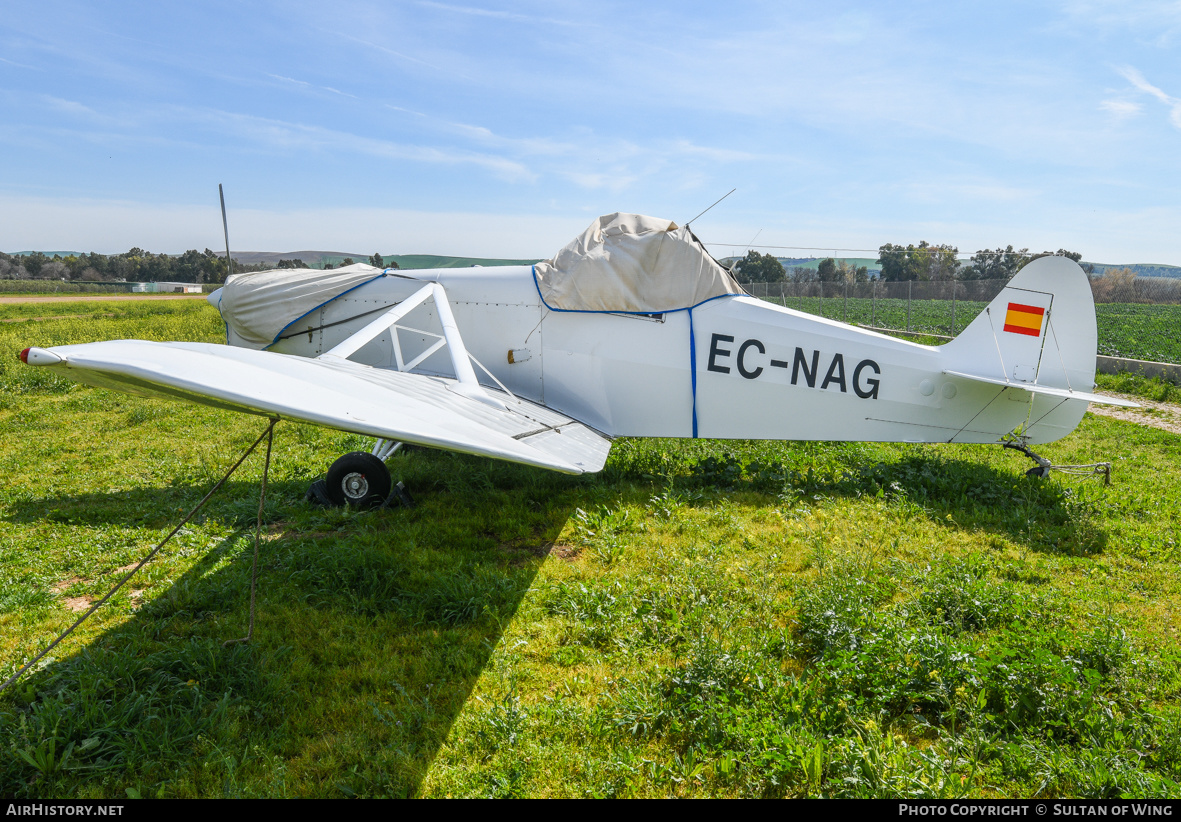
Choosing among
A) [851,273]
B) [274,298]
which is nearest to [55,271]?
[851,273]

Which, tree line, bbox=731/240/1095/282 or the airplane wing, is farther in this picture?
tree line, bbox=731/240/1095/282

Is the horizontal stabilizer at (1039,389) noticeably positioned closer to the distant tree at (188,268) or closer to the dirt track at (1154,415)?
the dirt track at (1154,415)

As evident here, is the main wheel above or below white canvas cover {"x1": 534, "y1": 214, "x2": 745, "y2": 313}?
below

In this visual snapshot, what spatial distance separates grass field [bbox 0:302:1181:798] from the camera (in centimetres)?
256

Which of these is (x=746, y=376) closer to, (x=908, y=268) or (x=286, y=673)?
(x=286, y=673)

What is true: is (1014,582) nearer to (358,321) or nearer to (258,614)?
(258,614)

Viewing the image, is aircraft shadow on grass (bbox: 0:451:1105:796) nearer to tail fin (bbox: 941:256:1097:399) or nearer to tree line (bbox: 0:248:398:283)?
tail fin (bbox: 941:256:1097:399)

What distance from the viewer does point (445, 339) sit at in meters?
5.59

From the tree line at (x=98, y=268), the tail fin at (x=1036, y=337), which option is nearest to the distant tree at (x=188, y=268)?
the tree line at (x=98, y=268)

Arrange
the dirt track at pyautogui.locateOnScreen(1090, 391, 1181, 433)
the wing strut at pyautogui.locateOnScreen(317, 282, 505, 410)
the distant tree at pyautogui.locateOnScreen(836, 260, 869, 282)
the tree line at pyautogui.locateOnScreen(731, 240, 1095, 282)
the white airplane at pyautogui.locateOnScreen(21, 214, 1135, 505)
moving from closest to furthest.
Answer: the wing strut at pyautogui.locateOnScreen(317, 282, 505, 410) < the white airplane at pyautogui.locateOnScreen(21, 214, 1135, 505) < the dirt track at pyautogui.locateOnScreen(1090, 391, 1181, 433) < the tree line at pyautogui.locateOnScreen(731, 240, 1095, 282) < the distant tree at pyautogui.locateOnScreen(836, 260, 869, 282)

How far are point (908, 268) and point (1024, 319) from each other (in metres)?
34.9

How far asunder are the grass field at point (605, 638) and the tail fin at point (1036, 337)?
1.08 metres

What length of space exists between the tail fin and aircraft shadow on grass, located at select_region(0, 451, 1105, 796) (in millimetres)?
1082

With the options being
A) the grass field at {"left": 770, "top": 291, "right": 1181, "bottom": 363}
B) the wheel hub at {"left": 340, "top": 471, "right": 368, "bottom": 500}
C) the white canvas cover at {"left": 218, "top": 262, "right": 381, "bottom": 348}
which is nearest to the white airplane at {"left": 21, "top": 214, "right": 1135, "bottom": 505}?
Result: the wheel hub at {"left": 340, "top": 471, "right": 368, "bottom": 500}
